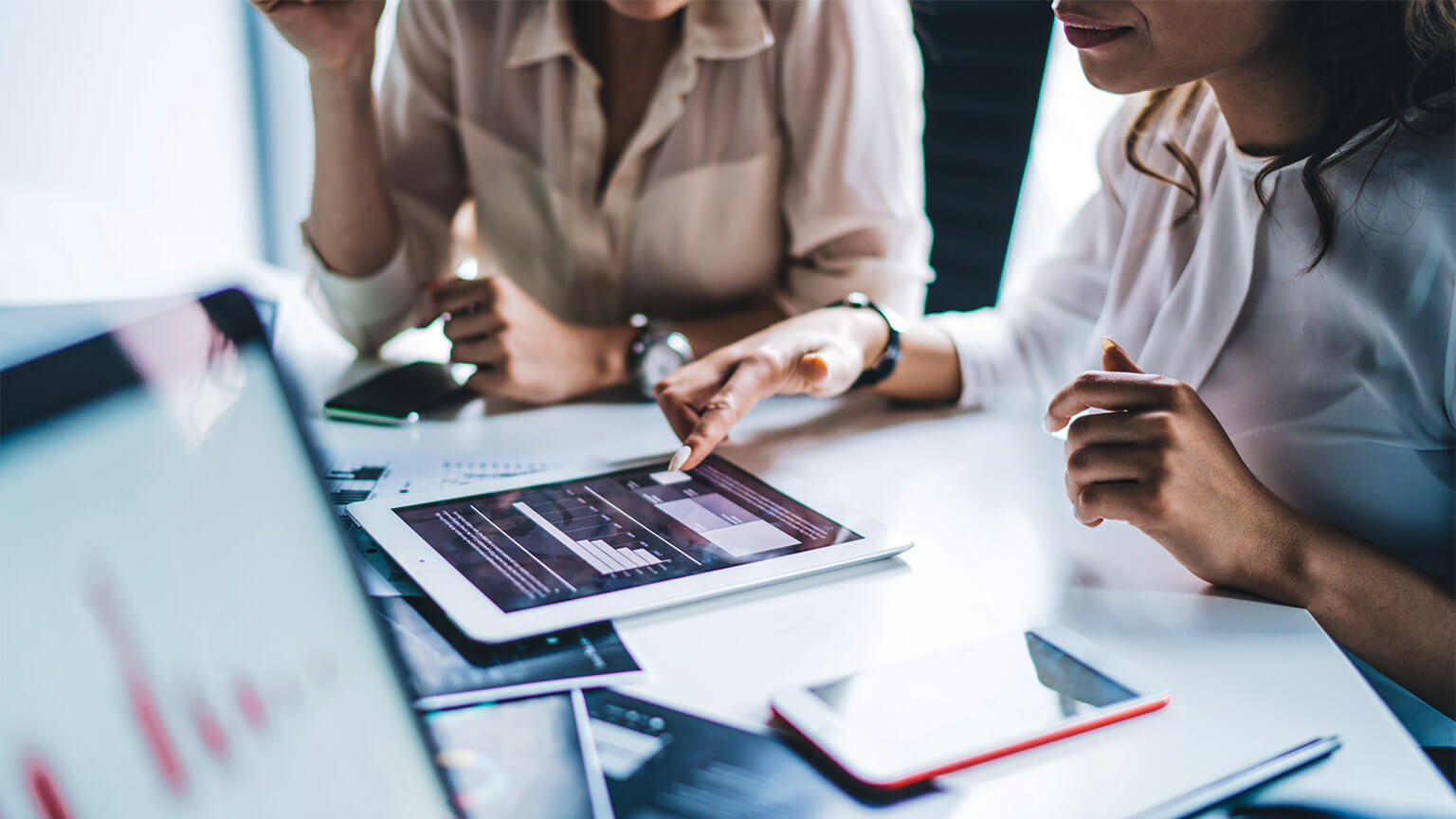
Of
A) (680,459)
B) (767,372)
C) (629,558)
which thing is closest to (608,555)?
(629,558)

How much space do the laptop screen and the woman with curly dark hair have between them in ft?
1.37

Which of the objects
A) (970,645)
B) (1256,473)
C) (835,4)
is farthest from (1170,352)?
(835,4)

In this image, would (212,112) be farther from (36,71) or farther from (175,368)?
(175,368)

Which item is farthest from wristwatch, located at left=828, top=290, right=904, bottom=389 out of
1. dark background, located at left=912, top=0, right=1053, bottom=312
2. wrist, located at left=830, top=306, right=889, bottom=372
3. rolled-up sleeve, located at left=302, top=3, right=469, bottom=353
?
dark background, located at left=912, top=0, right=1053, bottom=312

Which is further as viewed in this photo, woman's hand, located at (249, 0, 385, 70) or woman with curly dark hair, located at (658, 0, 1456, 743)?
woman's hand, located at (249, 0, 385, 70)

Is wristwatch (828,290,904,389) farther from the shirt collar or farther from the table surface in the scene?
the shirt collar

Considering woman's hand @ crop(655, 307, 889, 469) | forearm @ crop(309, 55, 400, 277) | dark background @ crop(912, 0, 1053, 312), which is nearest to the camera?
woman's hand @ crop(655, 307, 889, 469)

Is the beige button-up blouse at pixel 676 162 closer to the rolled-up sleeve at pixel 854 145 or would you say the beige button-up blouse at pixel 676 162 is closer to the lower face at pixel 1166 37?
the rolled-up sleeve at pixel 854 145

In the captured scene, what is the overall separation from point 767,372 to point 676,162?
372 millimetres

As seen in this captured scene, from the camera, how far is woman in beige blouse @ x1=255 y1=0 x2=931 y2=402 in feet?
3.18

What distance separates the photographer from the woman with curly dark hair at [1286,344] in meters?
0.57

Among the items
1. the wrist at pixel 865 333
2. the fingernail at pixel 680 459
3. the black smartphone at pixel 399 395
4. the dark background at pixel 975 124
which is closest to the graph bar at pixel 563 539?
the fingernail at pixel 680 459

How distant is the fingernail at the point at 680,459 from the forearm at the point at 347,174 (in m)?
0.49

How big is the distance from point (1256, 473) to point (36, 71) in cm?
214
